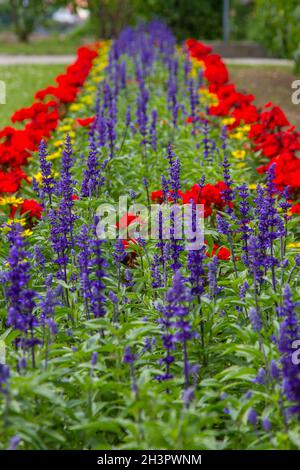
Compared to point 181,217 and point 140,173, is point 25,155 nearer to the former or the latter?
point 140,173

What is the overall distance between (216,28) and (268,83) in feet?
36.1

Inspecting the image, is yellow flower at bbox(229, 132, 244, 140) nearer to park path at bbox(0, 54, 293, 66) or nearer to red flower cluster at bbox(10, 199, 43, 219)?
red flower cluster at bbox(10, 199, 43, 219)

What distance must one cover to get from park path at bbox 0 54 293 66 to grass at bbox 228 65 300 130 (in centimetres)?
134

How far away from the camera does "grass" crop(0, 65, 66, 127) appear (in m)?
12.8

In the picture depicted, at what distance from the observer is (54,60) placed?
21656 millimetres

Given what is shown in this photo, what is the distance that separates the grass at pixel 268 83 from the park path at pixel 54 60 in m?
1.34

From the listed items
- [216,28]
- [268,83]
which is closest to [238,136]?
[268,83]

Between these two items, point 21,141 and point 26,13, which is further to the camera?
point 26,13

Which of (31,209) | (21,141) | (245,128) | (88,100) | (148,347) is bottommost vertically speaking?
(148,347)

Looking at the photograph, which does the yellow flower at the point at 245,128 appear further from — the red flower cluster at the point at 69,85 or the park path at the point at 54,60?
the park path at the point at 54,60

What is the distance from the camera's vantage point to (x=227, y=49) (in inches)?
872

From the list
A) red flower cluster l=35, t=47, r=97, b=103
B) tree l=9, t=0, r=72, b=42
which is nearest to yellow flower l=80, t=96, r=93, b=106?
red flower cluster l=35, t=47, r=97, b=103

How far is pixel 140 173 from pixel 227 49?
55.4ft

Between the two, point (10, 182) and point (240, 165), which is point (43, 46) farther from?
point (10, 182)
